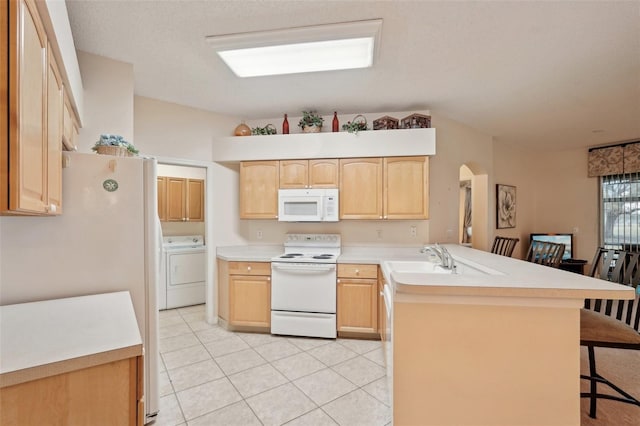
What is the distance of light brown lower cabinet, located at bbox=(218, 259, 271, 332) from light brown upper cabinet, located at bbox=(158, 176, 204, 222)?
1.73m

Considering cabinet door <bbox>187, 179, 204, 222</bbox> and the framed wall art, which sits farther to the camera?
the framed wall art

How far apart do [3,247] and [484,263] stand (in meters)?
2.79

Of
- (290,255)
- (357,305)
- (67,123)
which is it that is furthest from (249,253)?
(67,123)

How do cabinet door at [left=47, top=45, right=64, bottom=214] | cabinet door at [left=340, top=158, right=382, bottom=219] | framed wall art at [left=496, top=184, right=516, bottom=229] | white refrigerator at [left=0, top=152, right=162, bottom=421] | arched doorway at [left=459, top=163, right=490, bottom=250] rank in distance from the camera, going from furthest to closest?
framed wall art at [left=496, top=184, right=516, bottom=229], arched doorway at [left=459, top=163, right=490, bottom=250], cabinet door at [left=340, top=158, right=382, bottom=219], white refrigerator at [left=0, top=152, right=162, bottom=421], cabinet door at [left=47, top=45, right=64, bottom=214]

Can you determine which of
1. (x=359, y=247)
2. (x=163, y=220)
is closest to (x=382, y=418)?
(x=359, y=247)

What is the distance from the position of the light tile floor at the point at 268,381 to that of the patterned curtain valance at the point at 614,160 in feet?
17.2

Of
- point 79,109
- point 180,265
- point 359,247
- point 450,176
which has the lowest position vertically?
point 180,265

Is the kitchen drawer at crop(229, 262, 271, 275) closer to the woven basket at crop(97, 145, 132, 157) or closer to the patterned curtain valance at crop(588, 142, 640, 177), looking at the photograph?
the woven basket at crop(97, 145, 132, 157)

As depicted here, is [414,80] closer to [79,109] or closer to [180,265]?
[79,109]

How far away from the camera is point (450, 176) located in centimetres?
365

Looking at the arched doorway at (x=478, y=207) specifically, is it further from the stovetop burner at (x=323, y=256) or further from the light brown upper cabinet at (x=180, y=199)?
the light brown upper cabinet at (x=180, y=199)

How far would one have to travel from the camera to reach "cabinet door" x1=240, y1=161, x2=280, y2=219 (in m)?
3.37

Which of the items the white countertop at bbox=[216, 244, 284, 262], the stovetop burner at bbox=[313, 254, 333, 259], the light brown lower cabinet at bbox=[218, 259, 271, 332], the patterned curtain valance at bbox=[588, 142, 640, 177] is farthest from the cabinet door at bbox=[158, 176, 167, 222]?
the patterned curtain valance at bbox=[588, 142, 640, 177]

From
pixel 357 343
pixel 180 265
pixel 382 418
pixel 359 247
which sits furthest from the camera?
pixel 180 265
